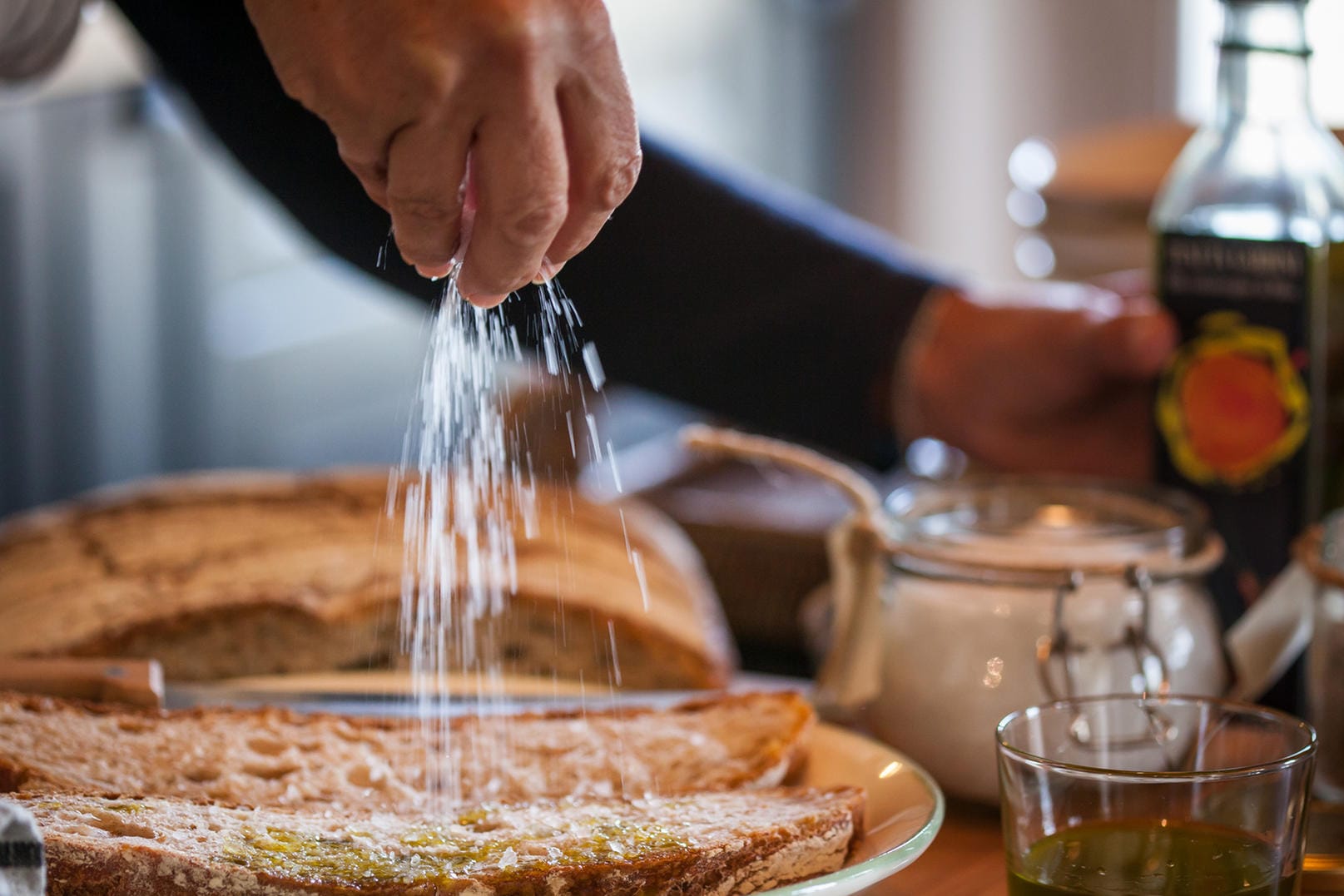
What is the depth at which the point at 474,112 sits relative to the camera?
66cm

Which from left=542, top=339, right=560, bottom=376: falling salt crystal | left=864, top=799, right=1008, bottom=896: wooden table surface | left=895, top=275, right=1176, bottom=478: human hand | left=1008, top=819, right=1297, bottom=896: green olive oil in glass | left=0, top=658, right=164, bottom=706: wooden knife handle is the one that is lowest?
left=864, top=799, right=1008, bottom=896: wooden table surface

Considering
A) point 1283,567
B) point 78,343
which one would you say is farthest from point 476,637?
point 78,343

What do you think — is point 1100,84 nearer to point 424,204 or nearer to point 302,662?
point 302,662

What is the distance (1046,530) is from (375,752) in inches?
18.2

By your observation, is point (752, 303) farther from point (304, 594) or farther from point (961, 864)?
point (961, 864)

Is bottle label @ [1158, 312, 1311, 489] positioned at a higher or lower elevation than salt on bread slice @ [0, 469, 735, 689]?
higher

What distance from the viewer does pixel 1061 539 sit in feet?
3.16

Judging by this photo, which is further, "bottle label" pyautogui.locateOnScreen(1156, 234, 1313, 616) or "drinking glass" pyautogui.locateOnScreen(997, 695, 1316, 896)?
"bottle label" pyautogui.locateOnScreen(1156, 234, 1313, 616)

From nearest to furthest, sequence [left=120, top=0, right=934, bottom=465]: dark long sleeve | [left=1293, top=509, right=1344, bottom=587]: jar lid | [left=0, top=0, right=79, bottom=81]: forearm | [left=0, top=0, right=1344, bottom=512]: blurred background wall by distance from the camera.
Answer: [left=1293, top=509, right=1344, bottom=587]: jar lid, [left=0, top=0, right=79, bottom=81]: forearm, [left=120, top=0, right=934, bottom=465]: dark long sleeve, [left=0, top=0, right=1344, bottom=512]: blurred background wall

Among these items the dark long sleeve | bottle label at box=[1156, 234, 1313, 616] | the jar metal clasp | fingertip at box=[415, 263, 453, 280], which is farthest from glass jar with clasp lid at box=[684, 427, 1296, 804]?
the dark long sleeve

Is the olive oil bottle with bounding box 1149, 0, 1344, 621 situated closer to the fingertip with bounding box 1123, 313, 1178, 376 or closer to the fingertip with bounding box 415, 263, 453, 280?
the fingertip with bounding box 1123, 313, 1178, 376

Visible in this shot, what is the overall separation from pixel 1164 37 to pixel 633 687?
431cm

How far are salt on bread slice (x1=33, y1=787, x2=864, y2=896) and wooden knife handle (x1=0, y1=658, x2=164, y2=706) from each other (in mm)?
224

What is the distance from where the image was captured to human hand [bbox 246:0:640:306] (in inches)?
→ 25.6
